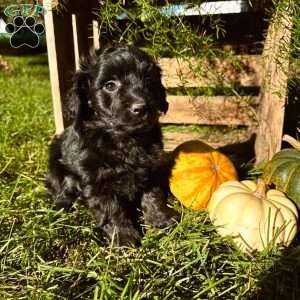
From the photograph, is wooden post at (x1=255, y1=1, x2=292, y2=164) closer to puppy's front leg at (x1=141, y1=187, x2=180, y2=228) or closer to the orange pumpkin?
the orange pumpkin

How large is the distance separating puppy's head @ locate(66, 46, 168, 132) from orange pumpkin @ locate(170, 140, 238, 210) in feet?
1.56

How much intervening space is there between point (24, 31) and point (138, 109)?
150 centimetres

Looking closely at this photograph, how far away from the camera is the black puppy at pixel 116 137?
2.74 meters

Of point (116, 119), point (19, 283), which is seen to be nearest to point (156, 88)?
point (116, 119)

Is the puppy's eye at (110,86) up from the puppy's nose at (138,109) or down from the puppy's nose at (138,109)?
up

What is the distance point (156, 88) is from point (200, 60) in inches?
31.6

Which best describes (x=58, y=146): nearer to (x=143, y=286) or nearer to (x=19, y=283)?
(x=19, y=283)

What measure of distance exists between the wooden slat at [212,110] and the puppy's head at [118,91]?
1.16 metres

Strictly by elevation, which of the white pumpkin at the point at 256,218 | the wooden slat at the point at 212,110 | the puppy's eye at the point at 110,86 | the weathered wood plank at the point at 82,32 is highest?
the weathered wood plank at the point at 82,32

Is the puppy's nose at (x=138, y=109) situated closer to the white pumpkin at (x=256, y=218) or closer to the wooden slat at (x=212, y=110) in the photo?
the white pumpkin at (x=256, y=218)

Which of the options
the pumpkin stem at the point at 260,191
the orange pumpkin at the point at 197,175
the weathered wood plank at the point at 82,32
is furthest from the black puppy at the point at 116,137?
the weathered wood plank at the point at 82,32

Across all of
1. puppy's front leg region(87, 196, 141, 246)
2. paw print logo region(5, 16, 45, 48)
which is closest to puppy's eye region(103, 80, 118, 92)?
puppy's front leg region(87, 196, 141, 246)

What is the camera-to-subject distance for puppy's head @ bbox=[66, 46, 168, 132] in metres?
2.68

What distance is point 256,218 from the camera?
8.27 feet
